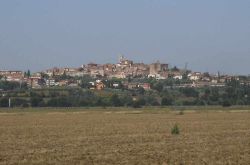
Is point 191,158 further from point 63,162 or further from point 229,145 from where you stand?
point 229,145

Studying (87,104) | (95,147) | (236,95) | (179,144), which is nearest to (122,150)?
(95,147)

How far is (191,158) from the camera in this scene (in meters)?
21.5

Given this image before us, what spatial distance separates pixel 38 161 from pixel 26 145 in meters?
7.00

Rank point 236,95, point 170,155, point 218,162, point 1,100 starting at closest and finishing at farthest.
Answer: point 218,162 → point 170,155 → point 1,100 → point 236,95

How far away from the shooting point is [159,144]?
91.6ft

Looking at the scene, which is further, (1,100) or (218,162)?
(1,100)

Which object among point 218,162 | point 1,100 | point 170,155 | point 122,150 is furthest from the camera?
point 1,100

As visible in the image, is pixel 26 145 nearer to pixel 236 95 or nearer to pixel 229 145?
pixel 229 145

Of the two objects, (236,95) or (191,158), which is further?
(236,95)

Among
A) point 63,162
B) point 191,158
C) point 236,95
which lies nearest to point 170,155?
point 191,158

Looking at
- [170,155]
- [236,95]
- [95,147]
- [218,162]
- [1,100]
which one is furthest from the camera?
[236,95]

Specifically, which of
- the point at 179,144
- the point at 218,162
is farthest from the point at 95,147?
the point at 218,162

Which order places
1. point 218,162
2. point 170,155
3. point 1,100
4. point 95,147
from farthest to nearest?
point 1,100 → point 95,147 → point 170,155 → point 218,162

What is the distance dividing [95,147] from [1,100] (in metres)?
116
